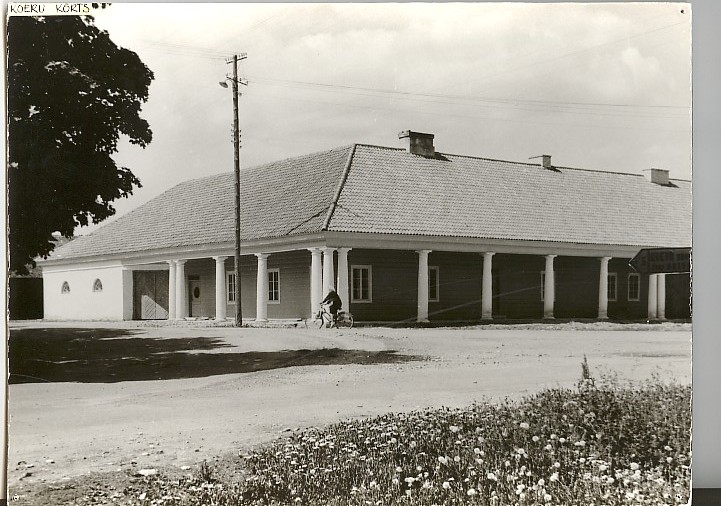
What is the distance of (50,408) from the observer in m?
8.95

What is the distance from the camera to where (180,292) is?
32.1 ft

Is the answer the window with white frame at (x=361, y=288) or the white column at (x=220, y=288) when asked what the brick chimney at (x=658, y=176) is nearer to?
the window with white frame at (x=361, y=288)

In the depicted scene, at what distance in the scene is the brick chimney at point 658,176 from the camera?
30.7 feet

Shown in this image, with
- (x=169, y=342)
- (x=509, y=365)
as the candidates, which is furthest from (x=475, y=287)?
(x=169, y=342)

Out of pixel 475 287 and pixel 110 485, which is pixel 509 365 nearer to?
pixel 475 287

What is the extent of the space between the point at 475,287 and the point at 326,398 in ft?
6.49

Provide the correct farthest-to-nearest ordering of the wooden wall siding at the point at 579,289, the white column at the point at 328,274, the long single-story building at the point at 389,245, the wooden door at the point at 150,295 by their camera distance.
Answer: the wooden wall siding at the point at 579,289
the wooden door at the point at 150,295
the long single-story building at the point at 389,245
the white column at the point at 328,274

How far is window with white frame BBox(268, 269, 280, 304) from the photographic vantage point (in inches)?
373

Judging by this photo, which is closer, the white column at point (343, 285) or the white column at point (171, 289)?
the white column at point (343, 285)

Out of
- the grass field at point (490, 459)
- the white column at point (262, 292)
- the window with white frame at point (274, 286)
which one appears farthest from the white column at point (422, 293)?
the white column at point (262, 292)

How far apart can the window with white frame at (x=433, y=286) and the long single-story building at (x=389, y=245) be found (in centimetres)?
2

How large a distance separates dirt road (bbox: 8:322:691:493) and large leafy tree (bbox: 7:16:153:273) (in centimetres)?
117

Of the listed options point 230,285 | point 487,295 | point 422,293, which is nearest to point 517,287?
point 487,295

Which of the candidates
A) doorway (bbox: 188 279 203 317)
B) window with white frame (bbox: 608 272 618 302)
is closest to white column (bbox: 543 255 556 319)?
window with white frame (bbox: 608 272 618 302)
